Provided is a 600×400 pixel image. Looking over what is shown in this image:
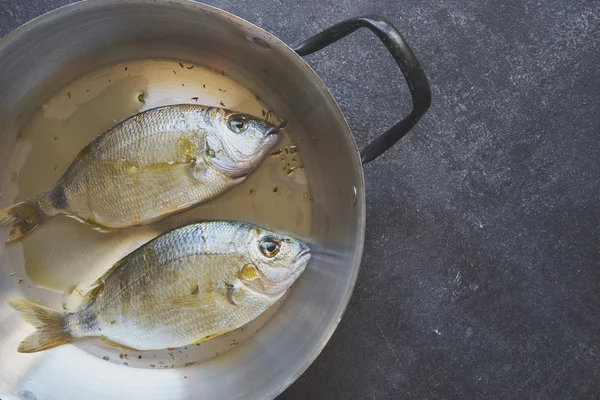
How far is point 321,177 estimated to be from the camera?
1330 mm

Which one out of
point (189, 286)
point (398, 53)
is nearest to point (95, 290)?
point (189, 286)

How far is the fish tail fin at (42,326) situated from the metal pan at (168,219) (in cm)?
8

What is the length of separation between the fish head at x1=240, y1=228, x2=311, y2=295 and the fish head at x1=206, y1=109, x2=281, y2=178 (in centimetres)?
15

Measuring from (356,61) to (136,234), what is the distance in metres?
0.63

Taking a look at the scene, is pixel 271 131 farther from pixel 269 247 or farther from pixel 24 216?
pixel 24 216

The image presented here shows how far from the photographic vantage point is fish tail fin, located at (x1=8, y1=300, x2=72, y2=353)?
4.00ft

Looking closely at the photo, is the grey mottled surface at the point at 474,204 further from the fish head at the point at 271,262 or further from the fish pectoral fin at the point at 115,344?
the fish pectoral fin at the point at 115,344

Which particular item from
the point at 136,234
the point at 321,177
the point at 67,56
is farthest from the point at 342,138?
the point at 67,56

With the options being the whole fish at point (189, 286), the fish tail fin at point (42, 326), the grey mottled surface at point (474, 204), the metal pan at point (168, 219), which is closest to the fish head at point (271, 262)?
the whole fish at point (189, 286)

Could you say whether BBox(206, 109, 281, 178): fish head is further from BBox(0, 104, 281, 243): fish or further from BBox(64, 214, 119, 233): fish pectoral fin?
BBox(64, 214, 119, 233): fish pectoral fin

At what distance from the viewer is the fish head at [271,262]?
46.6 inches

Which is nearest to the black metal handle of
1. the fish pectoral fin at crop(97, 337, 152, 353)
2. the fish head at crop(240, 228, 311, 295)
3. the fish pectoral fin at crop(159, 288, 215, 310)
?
the fish head at crop(240, 228, 311, 295)

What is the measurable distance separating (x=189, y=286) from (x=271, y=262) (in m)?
0.17

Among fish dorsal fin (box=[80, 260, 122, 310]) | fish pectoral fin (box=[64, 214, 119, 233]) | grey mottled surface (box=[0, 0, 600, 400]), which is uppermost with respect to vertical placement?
fish pectoral fin (box=[64, 214, 119, 233])
